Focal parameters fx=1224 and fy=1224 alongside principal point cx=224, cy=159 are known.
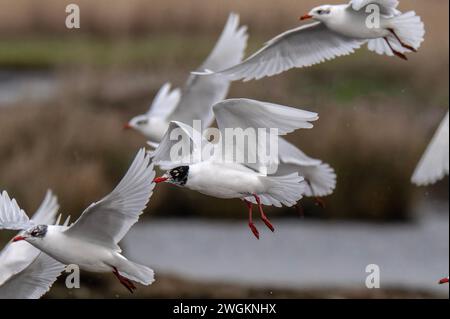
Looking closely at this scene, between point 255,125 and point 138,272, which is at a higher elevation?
point 255,125

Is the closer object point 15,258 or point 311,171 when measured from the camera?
point 15,258

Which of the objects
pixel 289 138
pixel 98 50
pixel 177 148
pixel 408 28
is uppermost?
pixel 98 50

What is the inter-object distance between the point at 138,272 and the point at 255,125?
24.2 inches

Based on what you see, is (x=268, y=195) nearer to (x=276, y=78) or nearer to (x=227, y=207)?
(x=227, y=207)

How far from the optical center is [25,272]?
4.00 metres

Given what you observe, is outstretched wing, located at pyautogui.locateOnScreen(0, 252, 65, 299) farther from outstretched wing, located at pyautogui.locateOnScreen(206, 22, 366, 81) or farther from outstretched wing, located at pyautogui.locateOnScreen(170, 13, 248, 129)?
outstretched wing, located at pyautogui.locateOnScreen(170, 13, 248, 129)

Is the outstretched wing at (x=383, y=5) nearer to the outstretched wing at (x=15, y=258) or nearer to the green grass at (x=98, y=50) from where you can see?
the outstretched wing at (x=15, y=258)

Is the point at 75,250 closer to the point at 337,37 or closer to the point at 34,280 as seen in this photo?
the point at 34,280

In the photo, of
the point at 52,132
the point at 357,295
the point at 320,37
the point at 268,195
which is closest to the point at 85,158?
the point at 52,132

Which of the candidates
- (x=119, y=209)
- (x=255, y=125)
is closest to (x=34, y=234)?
(x=119, y=209)

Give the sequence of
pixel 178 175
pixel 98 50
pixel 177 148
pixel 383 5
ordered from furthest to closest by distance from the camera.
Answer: pixel 98 50, pixel 383 5, pixel 177 148, pixel 178 175

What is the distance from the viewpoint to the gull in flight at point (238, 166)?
146 inches

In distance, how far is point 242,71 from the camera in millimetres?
4293

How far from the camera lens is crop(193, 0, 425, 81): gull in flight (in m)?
4.19
